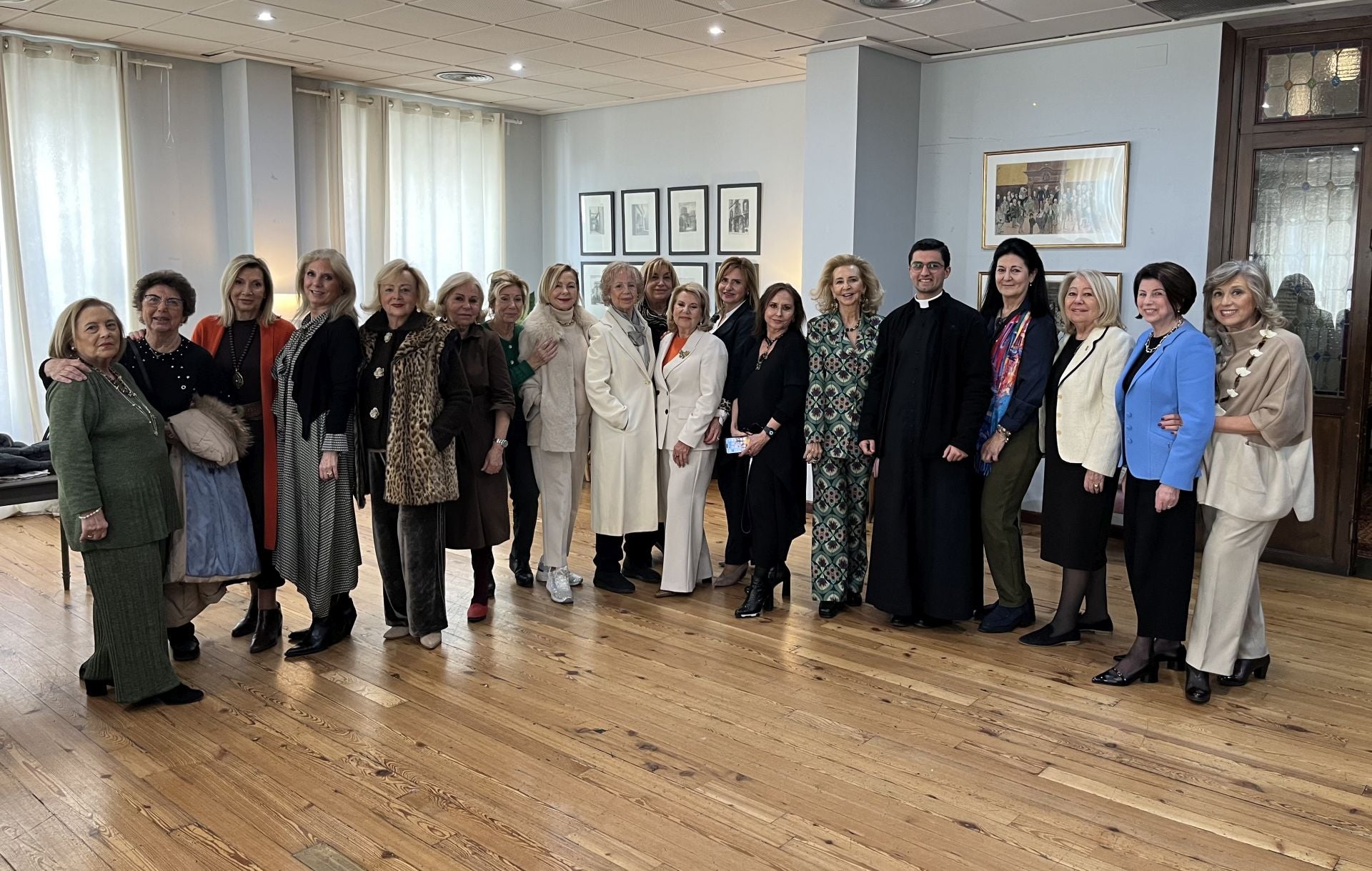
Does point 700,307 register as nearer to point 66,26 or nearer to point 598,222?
point 66,26

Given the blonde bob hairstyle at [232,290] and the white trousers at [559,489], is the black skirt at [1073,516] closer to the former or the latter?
the white trousers at [559,489]

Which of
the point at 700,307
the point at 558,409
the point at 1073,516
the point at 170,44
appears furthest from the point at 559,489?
the point at 170,44

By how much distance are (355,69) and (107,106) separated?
1591 millimetres

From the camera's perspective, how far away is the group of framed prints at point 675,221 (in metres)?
8.05

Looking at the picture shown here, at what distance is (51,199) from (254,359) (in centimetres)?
380

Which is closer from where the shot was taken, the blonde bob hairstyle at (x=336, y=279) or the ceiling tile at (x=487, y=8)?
the blonde bob hairstyle at (x=336, y=279)

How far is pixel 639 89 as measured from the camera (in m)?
8.02

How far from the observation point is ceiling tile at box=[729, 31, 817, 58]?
20.6ft

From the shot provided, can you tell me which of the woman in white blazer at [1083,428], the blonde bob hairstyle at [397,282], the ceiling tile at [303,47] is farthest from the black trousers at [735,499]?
the ceiling tile at [303,47]

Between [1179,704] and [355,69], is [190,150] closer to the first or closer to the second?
[355,69]

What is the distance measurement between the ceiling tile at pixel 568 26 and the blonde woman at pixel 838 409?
A: 2.28m

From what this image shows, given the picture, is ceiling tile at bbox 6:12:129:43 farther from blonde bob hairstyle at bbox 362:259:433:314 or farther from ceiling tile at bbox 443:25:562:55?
blonde bob hairstyle at bbox 362:259:433:314

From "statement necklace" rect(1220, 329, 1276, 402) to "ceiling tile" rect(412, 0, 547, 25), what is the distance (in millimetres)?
3820

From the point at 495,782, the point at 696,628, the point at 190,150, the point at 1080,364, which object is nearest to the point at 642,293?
the point at 696,628
